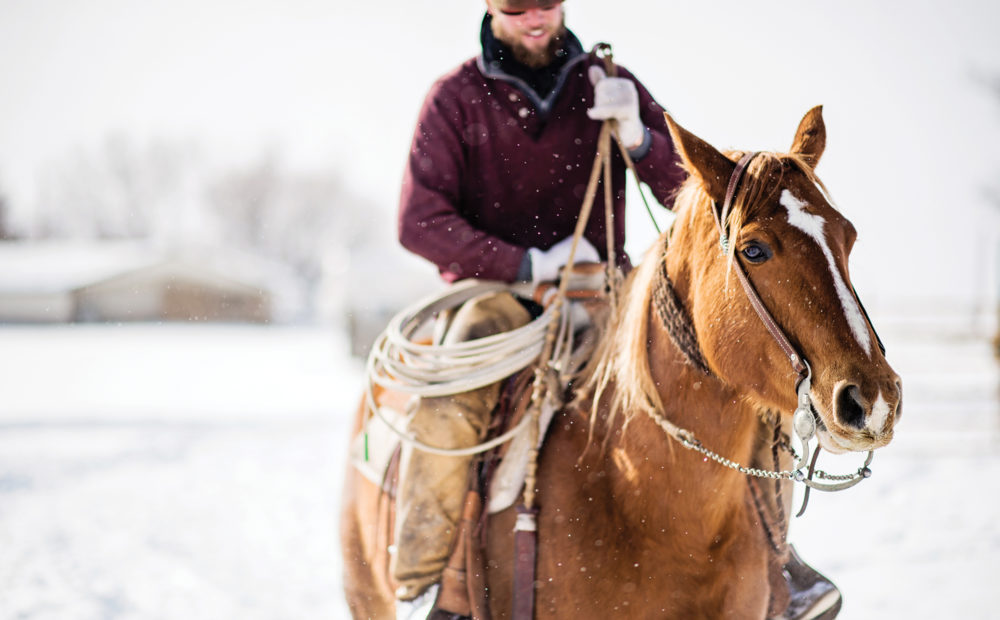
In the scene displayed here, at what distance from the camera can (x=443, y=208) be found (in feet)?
7.90

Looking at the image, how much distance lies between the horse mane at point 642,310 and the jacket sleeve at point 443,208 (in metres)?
0.46

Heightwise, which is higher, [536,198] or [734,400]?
[536,198]

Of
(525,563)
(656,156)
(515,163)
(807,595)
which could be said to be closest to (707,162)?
(656,156)

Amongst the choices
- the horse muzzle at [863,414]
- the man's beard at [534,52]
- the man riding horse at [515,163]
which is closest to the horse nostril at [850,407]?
the horse muzzle at [863,414]

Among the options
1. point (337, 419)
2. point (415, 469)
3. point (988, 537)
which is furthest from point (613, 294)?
point (337, 419)

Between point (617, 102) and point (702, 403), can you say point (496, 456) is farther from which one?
point (617, 102)

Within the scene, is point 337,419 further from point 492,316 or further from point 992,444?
point 492,316

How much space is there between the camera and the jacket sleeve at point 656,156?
2451mm

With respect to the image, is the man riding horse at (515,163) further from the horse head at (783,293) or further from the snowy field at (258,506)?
the snowy field at (258,506)

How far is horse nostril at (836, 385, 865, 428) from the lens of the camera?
4.41 feet

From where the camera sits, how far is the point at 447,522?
207 centimetres

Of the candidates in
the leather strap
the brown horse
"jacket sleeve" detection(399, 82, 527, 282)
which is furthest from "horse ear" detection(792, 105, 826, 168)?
the leather strap

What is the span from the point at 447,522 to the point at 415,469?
0.18m

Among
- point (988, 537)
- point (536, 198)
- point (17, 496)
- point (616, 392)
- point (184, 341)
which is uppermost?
point (536, 198)
